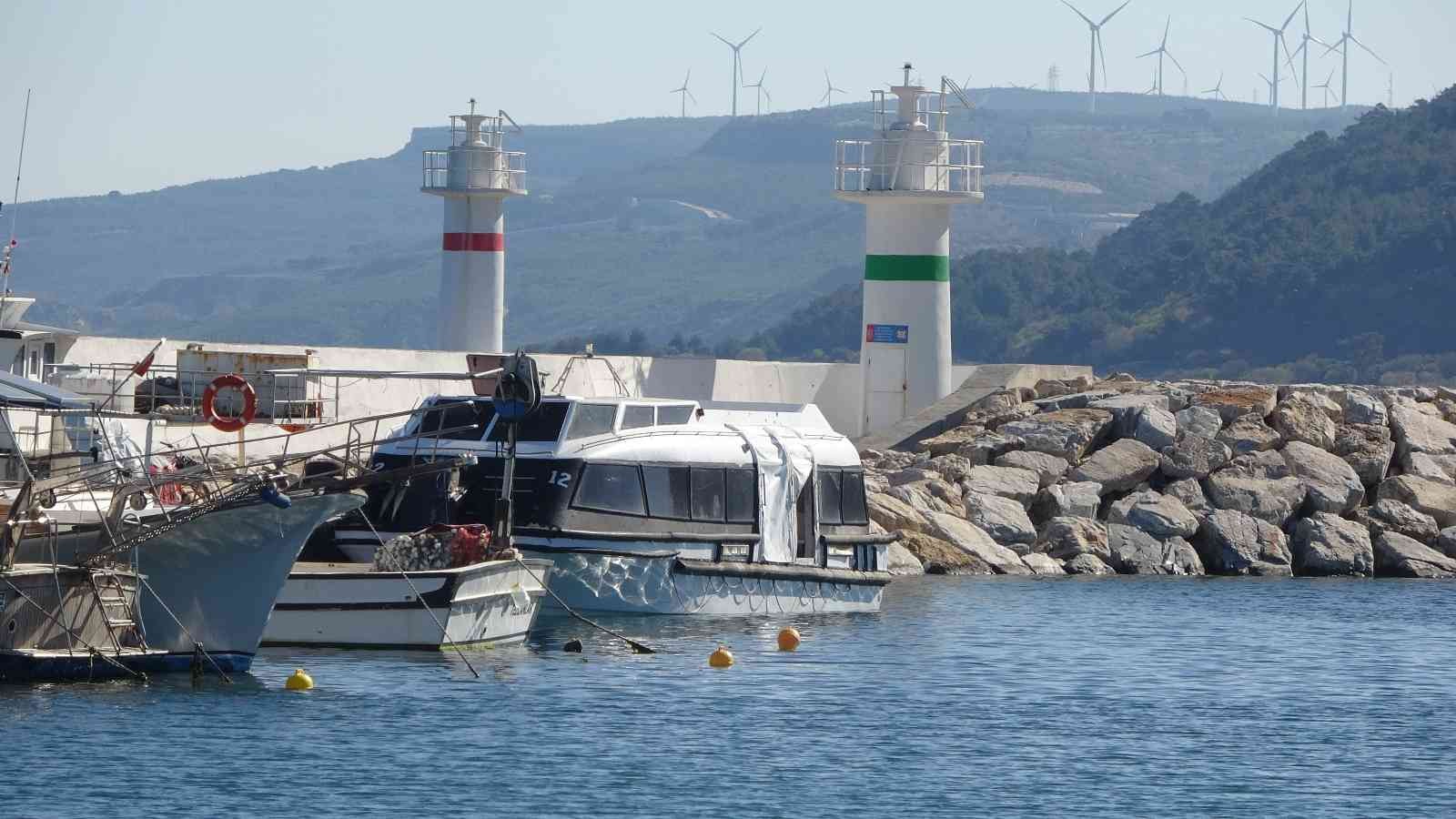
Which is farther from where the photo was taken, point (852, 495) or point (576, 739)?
point (852, 495)

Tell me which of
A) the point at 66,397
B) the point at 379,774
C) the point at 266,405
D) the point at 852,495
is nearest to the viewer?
the point at 379,774

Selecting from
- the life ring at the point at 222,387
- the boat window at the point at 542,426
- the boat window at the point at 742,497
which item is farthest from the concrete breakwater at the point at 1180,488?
the life ring at the point at 222,387

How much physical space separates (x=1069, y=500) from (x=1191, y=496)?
2.23m

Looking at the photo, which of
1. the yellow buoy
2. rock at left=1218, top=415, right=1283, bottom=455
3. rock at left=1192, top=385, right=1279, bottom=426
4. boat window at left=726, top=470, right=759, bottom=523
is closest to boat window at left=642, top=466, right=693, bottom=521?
boat window at left=726, top=470, right=759, bottom=523

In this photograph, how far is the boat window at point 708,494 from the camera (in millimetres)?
28406

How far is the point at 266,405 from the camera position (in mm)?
37125

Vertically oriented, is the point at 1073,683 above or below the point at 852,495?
below

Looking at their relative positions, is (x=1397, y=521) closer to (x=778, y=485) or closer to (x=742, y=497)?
(x=778, y=485)

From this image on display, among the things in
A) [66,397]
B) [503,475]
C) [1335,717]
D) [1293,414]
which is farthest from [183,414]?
[1293,414]

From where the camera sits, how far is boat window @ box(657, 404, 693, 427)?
94.3ft

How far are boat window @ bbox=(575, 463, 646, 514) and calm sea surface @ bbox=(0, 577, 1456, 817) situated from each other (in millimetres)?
1352

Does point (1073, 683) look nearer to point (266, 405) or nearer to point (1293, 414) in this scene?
point (266, 405)

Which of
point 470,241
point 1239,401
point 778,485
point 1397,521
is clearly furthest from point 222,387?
point 470,241

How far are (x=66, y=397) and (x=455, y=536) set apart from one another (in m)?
4.36
